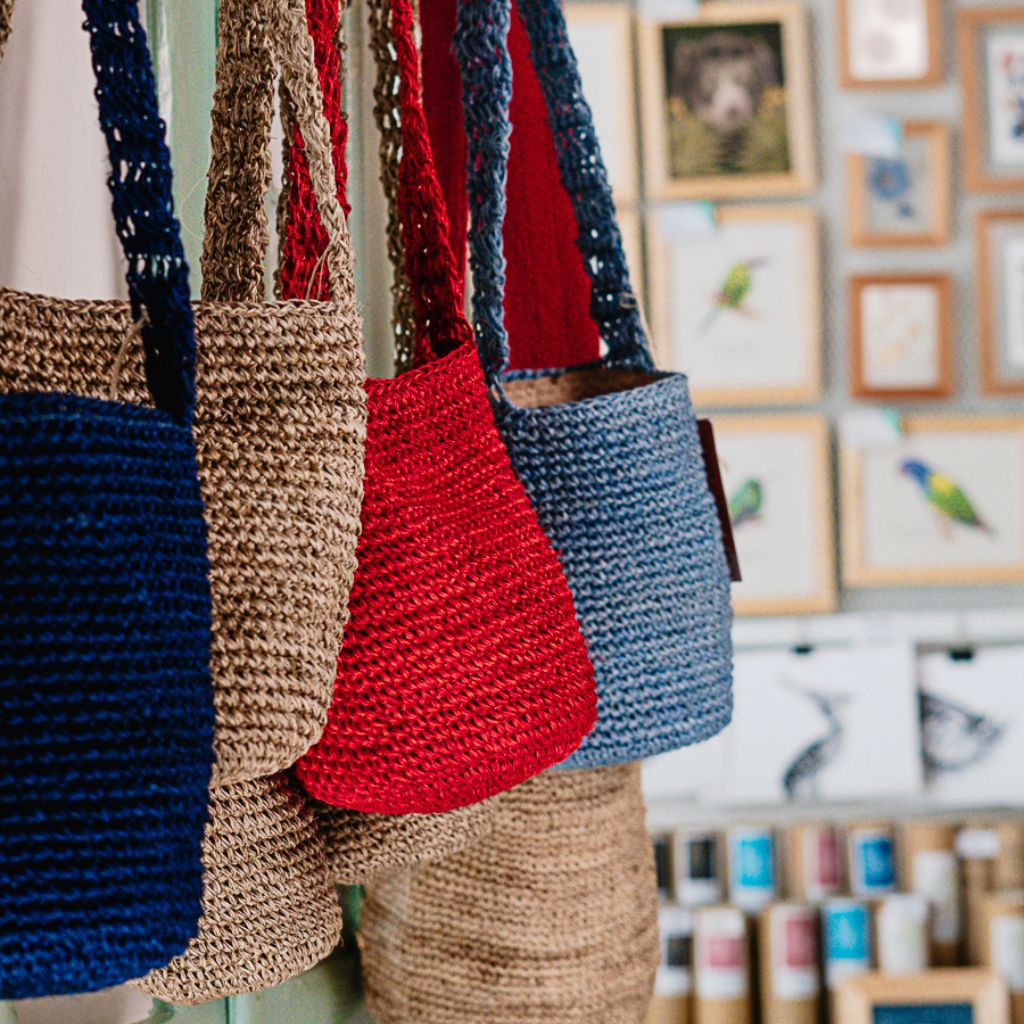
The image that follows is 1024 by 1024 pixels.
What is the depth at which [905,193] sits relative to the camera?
1.79m

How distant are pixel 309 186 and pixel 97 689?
240 mm

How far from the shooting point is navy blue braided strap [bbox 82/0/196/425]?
12.6 inches

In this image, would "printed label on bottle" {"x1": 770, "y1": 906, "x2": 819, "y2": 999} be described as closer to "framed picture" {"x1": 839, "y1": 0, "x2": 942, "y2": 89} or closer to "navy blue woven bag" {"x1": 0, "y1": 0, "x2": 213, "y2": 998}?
"framed picture" {"x1": 839, "y1": 0, "x2": 942, "y2": 89}

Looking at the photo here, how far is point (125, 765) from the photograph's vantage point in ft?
0.92

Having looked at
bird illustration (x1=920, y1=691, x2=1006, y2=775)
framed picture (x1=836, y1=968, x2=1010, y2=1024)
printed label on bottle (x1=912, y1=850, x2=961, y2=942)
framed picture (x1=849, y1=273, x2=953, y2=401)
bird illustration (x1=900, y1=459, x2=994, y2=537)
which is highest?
framed picture (x1=849, y1=273, x2=953, y2=401)

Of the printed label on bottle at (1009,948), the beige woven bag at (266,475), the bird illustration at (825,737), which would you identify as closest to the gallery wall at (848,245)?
the bird illustration at (825,737)

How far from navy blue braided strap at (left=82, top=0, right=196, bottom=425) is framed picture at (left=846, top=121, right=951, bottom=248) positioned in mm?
1599

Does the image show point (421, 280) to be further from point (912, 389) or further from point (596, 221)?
point (912, 389)

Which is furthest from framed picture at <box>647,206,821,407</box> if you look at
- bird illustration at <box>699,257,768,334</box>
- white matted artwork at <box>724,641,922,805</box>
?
white matted artwork at <box>724,641,922,805</box>

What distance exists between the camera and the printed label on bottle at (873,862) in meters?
1.70

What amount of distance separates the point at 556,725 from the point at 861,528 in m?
1.44

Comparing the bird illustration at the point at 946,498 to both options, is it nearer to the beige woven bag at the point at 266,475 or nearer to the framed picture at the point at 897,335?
the framed picture at the point at 897,335

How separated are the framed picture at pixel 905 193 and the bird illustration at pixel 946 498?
0.32 m

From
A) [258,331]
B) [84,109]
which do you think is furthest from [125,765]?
[84,109]
